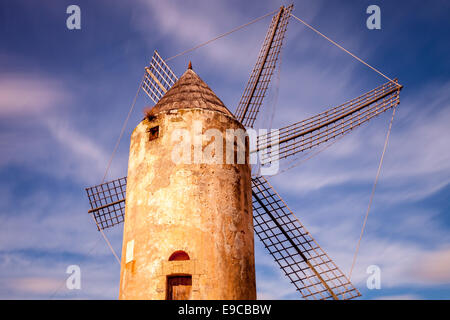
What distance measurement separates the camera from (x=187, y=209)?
6.09 meters

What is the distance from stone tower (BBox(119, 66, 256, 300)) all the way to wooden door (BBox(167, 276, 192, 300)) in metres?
0.01

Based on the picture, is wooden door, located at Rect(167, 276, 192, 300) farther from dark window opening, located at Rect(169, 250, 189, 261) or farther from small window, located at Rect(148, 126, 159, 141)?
small window, located at Rect(148, 126, 159, 141)

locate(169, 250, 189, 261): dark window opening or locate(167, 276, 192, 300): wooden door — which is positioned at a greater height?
locate(169, 250, 189, 261): dark window opening

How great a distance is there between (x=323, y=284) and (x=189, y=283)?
5.00 meters

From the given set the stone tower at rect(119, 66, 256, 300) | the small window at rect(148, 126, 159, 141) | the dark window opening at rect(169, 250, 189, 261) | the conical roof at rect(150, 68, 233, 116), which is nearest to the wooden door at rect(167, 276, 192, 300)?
the stone tower at rect(119, 66, 256, 300)

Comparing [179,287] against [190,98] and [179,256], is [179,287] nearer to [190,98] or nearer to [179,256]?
[179,256]

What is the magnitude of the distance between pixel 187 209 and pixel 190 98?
2.01m

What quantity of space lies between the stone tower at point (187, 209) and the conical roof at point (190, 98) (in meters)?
0.04

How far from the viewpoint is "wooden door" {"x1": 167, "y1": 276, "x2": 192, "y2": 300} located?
18.6 feet

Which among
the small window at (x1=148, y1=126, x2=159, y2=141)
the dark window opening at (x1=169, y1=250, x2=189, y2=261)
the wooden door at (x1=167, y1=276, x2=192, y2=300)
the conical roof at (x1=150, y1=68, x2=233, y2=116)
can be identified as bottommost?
the wooden door at (x1=167, y1=276, x2=192, y2=300)

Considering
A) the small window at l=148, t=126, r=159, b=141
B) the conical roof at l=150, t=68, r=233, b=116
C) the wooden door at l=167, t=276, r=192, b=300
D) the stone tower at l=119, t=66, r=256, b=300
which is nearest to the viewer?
the wooden door at l=167, t=276, r=192, b=300

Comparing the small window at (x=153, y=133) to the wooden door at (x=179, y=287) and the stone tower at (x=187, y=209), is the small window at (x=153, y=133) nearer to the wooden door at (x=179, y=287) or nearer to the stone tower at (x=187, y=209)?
the stone tower at (x=187, y=209)

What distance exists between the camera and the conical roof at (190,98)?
23.2 ft
